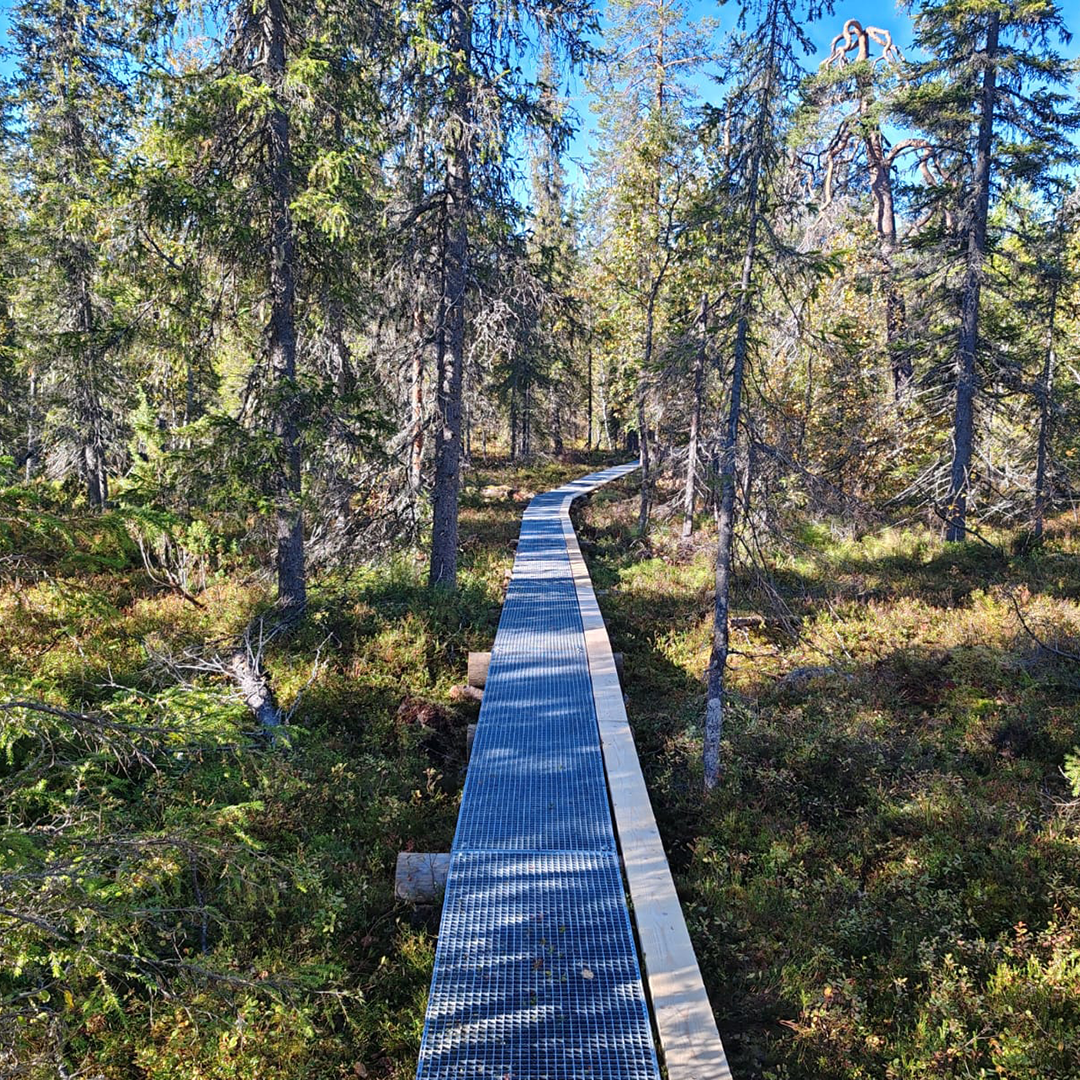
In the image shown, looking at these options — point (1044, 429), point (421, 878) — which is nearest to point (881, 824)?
point (421, 878)

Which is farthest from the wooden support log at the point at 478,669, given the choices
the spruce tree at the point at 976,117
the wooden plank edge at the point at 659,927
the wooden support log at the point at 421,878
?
the spruce tree at the point at 976,117

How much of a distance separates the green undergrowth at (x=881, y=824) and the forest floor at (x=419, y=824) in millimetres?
30

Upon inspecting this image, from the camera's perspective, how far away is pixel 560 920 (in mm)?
5277

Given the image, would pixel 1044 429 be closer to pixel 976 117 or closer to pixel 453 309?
pixel 976 117

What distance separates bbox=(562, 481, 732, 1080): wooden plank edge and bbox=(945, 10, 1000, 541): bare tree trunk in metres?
12.8

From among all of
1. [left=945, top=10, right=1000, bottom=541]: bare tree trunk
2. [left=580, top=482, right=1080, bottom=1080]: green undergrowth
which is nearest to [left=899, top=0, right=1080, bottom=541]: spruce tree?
[left=945, top=10, right=1000, bottom=541]: bare tree trunk

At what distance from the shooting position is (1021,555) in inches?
623

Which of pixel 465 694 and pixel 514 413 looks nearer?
pixel 465 694

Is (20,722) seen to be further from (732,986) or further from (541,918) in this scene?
(732,986)

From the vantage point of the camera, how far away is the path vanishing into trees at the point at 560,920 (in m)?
4.25

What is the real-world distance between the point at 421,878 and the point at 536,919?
1.20 m

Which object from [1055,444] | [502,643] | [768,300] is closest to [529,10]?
[768,300]

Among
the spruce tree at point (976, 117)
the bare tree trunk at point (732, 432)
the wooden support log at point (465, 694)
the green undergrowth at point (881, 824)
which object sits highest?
the spruce tree at point (976, 117)

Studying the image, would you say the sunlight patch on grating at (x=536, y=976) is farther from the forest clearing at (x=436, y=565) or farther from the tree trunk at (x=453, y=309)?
the tree trunk at (x=453, y=309)
